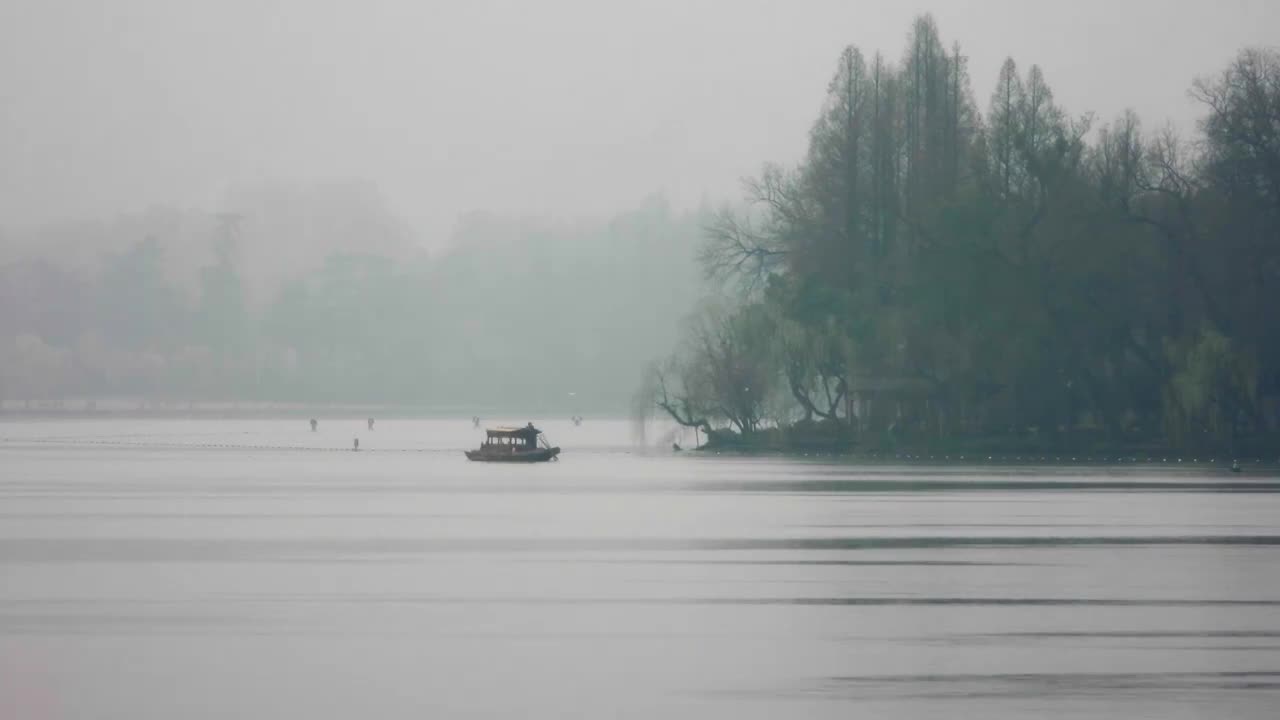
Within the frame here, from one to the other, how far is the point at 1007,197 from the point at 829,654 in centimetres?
6335

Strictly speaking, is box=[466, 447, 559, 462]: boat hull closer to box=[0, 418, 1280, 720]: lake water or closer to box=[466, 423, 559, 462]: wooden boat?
box=[466, 423, 559, 462]: wooden boat

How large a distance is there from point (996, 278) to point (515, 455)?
82.7ft

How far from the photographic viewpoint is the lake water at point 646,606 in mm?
17969

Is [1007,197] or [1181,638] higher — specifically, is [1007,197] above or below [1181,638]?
above

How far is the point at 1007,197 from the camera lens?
268ft

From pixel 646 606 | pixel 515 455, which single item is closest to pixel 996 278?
pixel 515 455

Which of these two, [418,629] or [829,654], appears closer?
[829,654]

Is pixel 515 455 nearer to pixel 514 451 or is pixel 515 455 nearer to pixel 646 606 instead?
pixel 514 451

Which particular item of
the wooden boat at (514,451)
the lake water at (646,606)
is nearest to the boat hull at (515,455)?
the wooden boat at (514,451)

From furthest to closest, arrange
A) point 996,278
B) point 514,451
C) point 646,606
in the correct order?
point 514,451 → point 996,278 → point 646,606

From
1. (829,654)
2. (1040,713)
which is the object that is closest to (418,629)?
(829,654)

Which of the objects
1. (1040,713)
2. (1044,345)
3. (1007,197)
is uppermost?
(1007,197)

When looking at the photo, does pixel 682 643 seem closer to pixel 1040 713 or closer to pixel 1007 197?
pixel 1040 713

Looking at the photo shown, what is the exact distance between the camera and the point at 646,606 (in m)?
25.7
